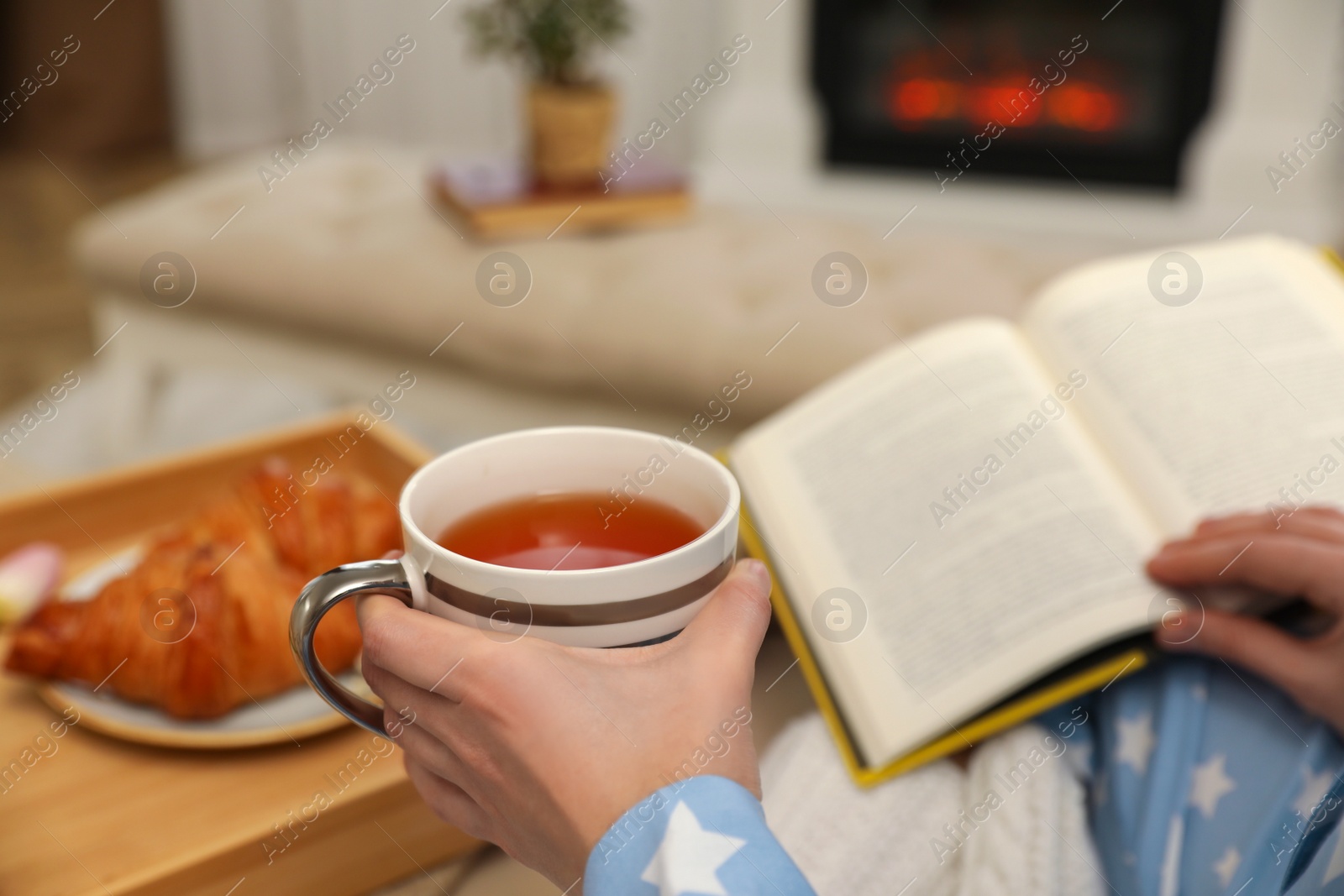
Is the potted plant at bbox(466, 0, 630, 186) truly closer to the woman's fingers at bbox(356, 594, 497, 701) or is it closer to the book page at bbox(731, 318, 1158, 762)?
the book page at bbox(731, 318, 1158, 762)

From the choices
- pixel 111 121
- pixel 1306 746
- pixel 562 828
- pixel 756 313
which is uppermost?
pixel 562 828

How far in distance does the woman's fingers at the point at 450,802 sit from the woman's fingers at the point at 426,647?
0.06 metres

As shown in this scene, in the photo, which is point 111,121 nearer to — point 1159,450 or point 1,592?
point 1,592

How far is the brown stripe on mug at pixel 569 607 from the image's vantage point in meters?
0.34

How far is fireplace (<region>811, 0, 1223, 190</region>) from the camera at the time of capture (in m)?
2.35

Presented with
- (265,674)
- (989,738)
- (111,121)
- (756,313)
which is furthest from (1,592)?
(111,121)

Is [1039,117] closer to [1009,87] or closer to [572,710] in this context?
[1009,87]

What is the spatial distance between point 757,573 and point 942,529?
0.94 ft

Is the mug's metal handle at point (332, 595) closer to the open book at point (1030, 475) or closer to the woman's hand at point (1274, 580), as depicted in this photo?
the open book at point (1030, 475)

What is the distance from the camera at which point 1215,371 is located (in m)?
0.67

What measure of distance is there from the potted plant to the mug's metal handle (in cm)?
119

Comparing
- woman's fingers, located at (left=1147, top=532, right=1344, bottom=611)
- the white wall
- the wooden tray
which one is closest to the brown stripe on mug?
the wooden tray

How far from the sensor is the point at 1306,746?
20.4 inches

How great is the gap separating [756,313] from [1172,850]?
30.8 inches
